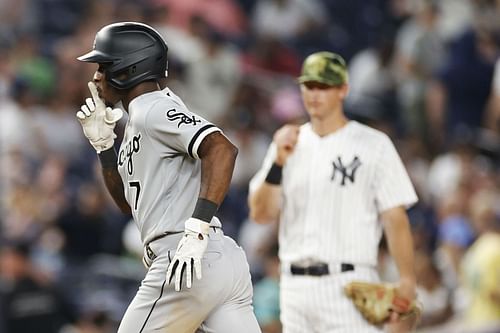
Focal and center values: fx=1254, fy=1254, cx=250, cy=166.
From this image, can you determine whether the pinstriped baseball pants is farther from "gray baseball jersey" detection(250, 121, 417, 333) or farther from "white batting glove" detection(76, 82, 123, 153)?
"white batting glove" detection(76, 82, 123, 153)

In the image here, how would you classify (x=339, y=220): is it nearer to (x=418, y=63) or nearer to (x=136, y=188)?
(x=136, y=188)

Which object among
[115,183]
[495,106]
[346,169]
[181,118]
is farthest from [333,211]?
[495,106]

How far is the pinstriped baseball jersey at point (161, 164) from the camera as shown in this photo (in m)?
4.76

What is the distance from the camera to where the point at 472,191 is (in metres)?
10.7

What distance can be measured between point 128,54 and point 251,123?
7.02 metres

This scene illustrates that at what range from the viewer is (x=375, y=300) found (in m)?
5.91

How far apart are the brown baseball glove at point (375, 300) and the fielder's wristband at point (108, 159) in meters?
1.34

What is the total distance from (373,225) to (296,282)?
46cm

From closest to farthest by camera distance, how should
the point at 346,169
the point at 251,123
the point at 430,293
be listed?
the point at 346,169 → the point at 430,293 → the point at 251,123

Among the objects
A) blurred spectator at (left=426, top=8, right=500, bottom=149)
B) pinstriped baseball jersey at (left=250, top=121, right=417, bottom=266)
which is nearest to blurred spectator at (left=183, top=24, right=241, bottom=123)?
blurred spectator at (left=426, top=8, right=500, bottom=149)

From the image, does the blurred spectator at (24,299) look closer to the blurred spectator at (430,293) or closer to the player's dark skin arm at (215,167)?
the blurred spectator at (430,293)

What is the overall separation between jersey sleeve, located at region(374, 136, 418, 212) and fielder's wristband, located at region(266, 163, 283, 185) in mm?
471

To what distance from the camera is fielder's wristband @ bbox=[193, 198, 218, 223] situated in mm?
4613

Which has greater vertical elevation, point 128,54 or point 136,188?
point 128,54
